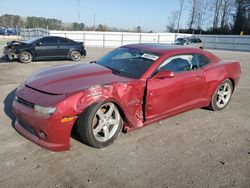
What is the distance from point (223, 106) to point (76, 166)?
3841 millimetres

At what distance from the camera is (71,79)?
390cm

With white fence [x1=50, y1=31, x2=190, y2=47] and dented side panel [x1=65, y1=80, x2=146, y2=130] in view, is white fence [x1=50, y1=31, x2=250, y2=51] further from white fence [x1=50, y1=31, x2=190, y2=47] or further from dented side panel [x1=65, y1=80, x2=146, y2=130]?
dented side panel [x1=65, y1=80, x2=146, y2=130]

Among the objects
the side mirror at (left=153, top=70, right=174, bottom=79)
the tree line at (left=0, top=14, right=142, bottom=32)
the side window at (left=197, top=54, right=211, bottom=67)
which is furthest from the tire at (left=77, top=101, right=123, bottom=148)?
the tree line at (left=0, top=14, right=142, bottom=32)

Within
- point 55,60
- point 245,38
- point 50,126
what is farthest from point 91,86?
point 245,38

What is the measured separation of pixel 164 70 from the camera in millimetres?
4242

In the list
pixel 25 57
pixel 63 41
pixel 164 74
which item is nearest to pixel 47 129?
pixel 164 74

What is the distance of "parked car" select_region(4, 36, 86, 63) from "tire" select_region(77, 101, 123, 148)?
10471mm

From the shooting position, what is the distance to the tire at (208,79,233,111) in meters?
5.56

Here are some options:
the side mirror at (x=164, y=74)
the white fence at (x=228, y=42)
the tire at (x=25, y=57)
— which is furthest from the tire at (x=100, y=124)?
the white fence at (x=228, y=42)

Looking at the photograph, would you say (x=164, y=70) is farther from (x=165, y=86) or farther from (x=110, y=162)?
(x=110, y=162)

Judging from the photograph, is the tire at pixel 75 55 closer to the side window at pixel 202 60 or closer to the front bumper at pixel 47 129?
the side window at pixel 202 60

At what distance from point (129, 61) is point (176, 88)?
0.96m

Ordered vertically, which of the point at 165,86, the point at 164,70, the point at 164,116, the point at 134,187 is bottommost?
the point at 134,187

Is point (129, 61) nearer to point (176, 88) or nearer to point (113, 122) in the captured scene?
point (176, 88)
